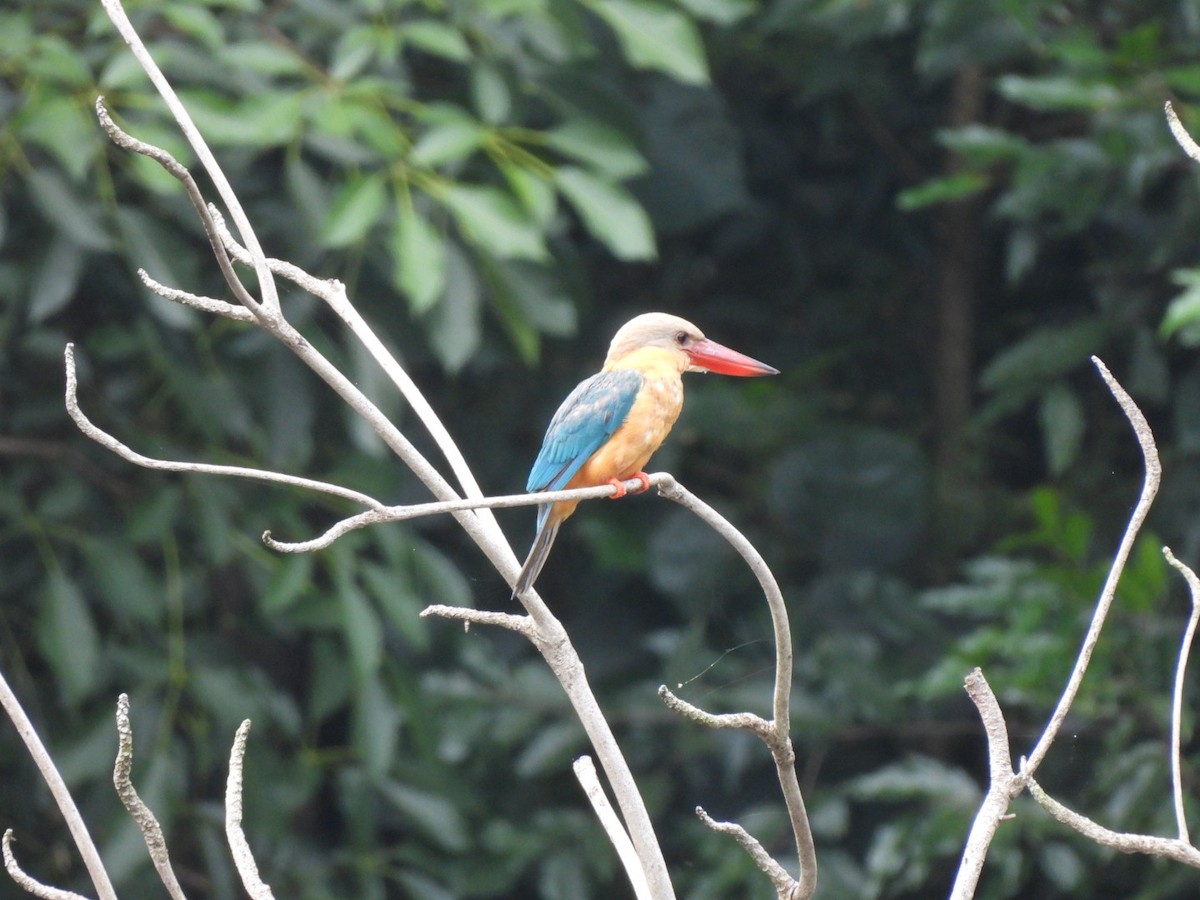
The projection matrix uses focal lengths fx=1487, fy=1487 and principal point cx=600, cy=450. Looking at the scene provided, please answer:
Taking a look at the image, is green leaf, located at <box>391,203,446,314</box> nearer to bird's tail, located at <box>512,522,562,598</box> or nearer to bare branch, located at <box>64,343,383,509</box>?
bird's tail, located at <box>512,522,562,598</box>

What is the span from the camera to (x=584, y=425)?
197 cm

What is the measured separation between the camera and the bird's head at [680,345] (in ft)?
6.72

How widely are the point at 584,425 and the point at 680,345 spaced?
0.20 m

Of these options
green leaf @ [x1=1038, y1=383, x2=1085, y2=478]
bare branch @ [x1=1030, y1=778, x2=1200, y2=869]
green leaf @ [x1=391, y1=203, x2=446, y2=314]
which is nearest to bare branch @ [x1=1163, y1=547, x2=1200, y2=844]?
bare branch @ [x1=1030, y1=778, x2=1200, y2=869]

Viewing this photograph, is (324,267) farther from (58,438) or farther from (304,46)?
(58,438)

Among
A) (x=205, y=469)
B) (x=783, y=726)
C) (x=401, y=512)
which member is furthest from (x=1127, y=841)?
(x=205, y=469)

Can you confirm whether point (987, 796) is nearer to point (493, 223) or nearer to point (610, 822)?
point (610, 822)

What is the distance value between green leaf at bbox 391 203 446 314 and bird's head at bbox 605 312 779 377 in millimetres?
415

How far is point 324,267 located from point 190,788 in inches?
48.2

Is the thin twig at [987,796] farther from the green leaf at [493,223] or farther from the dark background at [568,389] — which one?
the green leaf at [493,223]

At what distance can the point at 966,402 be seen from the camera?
13.0 feet

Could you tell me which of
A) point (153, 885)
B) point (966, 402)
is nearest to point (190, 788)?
point (153, 885)

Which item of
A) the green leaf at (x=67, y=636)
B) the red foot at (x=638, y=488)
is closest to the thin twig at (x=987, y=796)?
the red foot at (x=638, y=488)

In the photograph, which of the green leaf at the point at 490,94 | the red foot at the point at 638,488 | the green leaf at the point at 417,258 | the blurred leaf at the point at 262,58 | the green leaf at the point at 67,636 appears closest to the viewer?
the red foot at the point at 638,488
